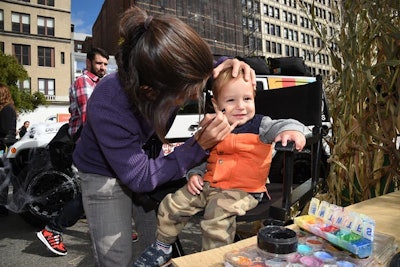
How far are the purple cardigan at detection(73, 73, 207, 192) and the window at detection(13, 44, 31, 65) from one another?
36.1m

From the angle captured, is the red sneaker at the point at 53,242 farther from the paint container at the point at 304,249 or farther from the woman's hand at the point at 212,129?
the paint container at the point at 304,249

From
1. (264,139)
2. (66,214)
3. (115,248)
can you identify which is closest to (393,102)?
(264,139)

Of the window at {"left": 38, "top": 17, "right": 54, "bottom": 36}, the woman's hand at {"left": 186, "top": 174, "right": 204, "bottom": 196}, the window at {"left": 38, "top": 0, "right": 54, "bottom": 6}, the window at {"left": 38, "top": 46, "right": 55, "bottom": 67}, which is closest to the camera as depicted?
the woman's hand at {"left": 186, "top": 174, "right": 204, "bottom": 196}

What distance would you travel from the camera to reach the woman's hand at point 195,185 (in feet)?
5.49

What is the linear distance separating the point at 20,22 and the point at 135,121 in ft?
125

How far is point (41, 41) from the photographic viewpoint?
34.1m

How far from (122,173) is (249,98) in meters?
0.78

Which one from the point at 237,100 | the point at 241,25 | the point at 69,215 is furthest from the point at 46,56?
the point at 237,100

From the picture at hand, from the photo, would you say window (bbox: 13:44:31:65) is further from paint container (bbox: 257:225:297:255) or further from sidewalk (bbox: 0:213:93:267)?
paint container (bbox: 257:225:297:255)

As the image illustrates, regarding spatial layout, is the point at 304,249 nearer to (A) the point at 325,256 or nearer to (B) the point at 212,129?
(A) the point at 325,256

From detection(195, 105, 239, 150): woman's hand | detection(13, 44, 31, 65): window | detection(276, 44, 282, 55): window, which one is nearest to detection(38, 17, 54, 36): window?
detection(13, 44, 31, 65): window

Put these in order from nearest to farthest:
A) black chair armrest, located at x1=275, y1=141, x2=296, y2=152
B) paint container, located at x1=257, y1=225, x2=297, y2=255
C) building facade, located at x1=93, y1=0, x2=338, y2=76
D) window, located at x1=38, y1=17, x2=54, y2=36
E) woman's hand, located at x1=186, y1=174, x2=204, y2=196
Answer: paint container, located at x1=257, y1=225, x2=297, y2=255
black chair armrest, located at x1=275, y1=141, x2=296, y2=152
woman's hand, located at x1=186, y1=174, x2=204, y2=196
window, located at x1=38, y1=17, x2=54, y2=36
building facade, located at x1=93, y1=0, x2=338, y2=76

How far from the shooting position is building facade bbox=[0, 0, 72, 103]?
109 feet

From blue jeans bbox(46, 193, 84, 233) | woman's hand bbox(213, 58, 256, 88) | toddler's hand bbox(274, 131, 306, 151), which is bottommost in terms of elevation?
blue jeans bbox(46, 193, 84, 233)
